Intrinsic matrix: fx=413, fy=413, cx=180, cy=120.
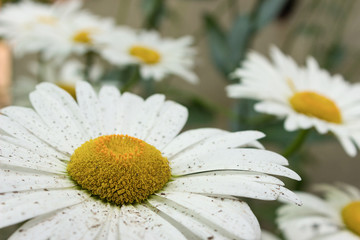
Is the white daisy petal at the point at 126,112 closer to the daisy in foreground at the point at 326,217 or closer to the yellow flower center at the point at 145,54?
the daisy in foreground at the point at 326,217

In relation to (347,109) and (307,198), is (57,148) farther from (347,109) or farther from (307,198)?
(347,109)

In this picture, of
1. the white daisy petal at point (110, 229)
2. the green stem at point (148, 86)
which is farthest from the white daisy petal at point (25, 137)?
the green stem at point (148, 86)

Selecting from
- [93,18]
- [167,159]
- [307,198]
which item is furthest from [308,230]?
[93,18]

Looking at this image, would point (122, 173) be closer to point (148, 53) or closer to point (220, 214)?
point (220, 214)

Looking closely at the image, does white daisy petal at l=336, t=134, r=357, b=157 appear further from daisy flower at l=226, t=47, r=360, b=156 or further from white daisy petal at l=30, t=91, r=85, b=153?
white daisy petal at l=30, t=91, r=85, b=153

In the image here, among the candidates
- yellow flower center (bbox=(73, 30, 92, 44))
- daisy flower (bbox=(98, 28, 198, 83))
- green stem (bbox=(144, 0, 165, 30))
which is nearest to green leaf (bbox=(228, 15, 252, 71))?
daisy flower (bbox=(98, 28, 198, 83))
